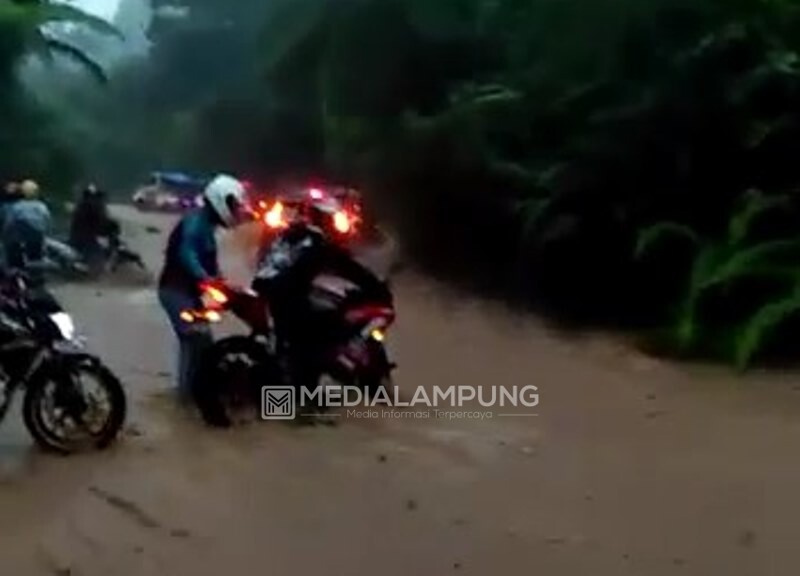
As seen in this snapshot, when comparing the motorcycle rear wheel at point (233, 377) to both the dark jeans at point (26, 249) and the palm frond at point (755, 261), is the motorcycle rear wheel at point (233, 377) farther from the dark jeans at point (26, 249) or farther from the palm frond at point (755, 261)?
the dark jeans at point (26, 249)

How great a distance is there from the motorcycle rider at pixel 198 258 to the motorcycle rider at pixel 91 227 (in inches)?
292

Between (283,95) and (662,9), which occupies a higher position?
(283,95)

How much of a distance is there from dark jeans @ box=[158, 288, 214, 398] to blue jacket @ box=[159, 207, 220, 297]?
0.19 ft

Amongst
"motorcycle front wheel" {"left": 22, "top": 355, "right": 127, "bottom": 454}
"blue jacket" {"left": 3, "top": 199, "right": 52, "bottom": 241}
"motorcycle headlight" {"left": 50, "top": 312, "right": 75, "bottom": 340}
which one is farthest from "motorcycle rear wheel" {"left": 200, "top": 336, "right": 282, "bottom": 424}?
"blue jacket" {"left": 3, "top": 199, "right": 52, "bottom": 241}

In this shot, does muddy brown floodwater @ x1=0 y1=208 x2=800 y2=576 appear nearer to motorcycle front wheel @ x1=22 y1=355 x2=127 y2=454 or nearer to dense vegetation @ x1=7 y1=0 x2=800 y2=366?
motorcycle front wheel @ x1=22 y1=355 x2=127 y2=454

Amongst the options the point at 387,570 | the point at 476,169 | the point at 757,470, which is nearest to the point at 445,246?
the point at 476,169

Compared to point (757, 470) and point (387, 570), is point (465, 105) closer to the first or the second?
point (757, 470)

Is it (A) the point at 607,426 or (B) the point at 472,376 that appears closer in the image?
(A) the point at 607,426

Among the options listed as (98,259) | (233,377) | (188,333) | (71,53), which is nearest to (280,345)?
(233,377)

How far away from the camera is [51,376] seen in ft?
20.4

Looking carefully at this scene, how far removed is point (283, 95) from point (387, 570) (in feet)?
46.8

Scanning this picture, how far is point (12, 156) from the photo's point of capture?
15742 millimetres

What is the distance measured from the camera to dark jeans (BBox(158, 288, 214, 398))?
279 inches

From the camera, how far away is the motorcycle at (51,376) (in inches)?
245
